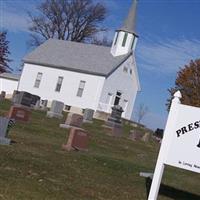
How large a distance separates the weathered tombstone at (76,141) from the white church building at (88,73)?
33267mm

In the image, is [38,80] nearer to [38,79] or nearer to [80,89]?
[38,79]

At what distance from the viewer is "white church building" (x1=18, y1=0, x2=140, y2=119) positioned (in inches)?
2105

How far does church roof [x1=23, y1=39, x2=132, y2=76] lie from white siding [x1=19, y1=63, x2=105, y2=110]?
0.60 meters

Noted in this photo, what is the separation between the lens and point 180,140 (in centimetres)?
1079

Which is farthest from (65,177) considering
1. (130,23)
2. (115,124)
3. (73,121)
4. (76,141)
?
(130,23)

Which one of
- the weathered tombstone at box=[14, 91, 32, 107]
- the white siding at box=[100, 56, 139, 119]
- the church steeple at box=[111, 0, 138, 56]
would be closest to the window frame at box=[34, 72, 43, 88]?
the white siding at box=[100, 56, 139, 119]

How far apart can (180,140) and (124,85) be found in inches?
1810

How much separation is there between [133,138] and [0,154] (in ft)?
65.0

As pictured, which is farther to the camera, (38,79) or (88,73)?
(38,79)

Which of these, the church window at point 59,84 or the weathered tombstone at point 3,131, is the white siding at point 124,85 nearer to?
the church window at point 59,84

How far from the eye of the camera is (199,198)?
13.7 meters

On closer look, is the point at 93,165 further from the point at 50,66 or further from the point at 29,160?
the point at 50,66

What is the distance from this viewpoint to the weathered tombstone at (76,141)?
60.5 ft

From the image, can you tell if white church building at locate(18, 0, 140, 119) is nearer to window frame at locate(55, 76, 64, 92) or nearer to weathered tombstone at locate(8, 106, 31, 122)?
window frame at locate(55, 76, 64, 92)
